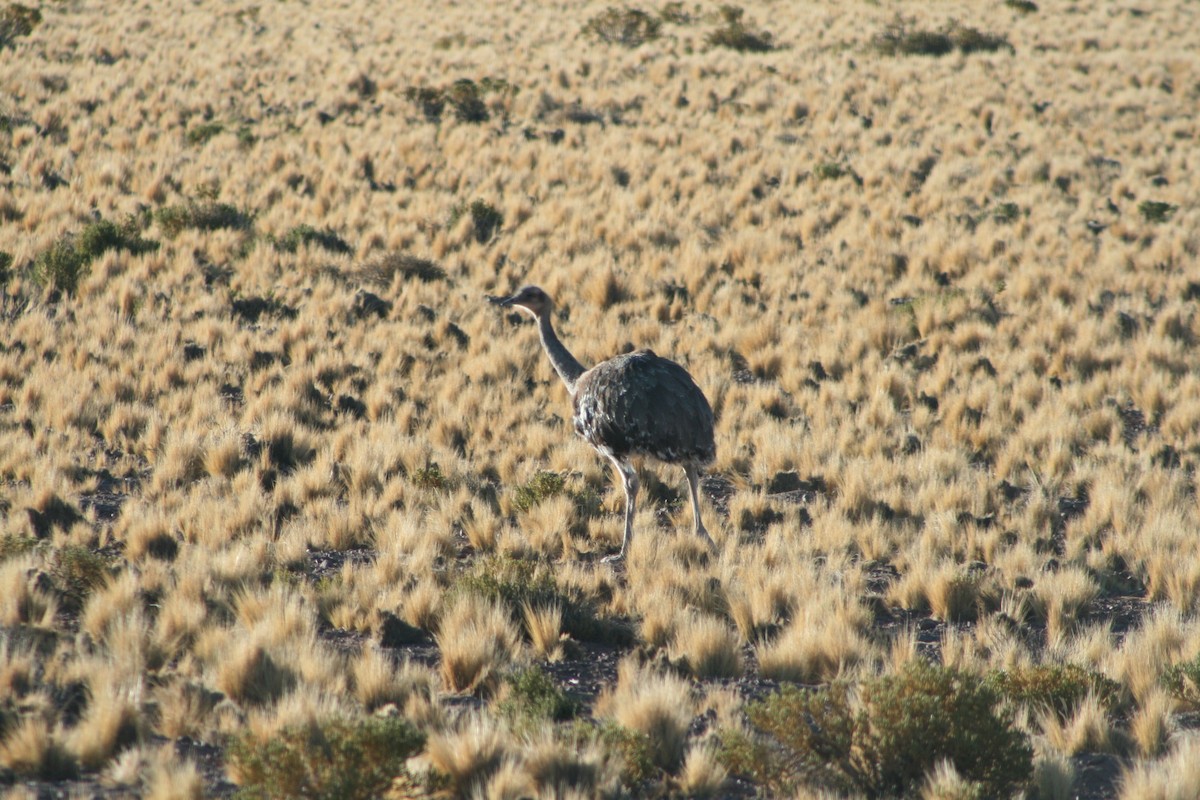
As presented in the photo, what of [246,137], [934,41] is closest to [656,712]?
[246,137]

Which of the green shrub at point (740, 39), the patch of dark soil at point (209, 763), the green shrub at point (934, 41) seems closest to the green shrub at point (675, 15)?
the green shrub at point (740, 39)

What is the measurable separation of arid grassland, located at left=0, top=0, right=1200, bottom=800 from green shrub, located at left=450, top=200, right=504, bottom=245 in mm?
111

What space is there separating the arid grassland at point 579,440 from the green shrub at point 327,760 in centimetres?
2

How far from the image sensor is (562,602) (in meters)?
6.63

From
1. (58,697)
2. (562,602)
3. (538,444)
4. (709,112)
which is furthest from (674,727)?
(709,112)

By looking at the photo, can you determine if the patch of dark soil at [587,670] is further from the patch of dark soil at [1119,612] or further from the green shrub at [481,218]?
the green shrub at [481,218]

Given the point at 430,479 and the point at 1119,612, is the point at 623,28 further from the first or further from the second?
the point at 1119,612

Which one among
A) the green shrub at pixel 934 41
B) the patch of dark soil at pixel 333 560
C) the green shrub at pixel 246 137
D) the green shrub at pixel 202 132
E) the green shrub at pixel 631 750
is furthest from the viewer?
the green shrub at pixel 934 41

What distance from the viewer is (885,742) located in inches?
189

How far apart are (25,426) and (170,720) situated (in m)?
5.84

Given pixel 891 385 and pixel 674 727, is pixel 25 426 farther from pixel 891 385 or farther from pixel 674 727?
pixel 891 385

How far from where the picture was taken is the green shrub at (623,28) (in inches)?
1276

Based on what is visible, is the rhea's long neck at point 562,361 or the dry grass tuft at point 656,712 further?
the rhea's long neck at point 562,361

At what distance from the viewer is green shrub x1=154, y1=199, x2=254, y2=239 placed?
49.8 feet
